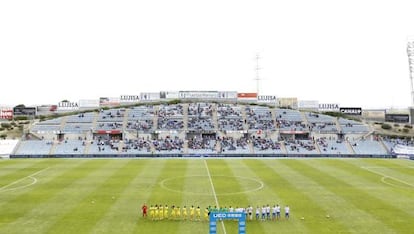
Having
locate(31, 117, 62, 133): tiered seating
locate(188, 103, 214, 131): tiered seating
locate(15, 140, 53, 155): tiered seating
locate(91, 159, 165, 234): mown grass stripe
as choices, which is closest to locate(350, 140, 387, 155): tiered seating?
locate(188, 103, 214, 131): tiered seating

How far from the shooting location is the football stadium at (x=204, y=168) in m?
27.0

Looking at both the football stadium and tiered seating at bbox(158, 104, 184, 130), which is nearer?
the football stadium

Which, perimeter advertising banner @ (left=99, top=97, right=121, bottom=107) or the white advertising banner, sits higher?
the white advertising banner

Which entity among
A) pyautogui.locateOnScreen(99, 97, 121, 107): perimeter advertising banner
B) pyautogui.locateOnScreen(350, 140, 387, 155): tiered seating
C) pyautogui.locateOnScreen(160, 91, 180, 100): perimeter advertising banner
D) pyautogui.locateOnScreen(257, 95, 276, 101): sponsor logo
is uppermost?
pyautogui.locateOnScreen(160, 91, 180, 100): perimeter advertising banner

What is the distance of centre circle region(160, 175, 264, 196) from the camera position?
3675cm

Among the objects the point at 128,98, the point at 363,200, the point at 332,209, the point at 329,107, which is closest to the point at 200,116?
the point at 128,98

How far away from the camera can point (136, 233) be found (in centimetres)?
2403

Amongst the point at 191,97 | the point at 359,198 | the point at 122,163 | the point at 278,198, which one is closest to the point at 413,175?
the point at 359,198

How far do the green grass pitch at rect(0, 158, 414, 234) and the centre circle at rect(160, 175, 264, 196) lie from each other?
0.09 metres

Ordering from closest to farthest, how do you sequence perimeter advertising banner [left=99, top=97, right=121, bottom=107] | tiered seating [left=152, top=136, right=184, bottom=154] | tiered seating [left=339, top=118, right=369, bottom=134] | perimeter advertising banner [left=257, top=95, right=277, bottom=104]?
tiered seating [left=152, top=136, right=184, bottom=154]
tiered seating [left=339, top=118, right=369, bottom=134]
perimeter advertising banner [left=99, top=97, right=121, bottom=107]
perimeter advertising banner [left=257, top=95, right=277, bottom=104]

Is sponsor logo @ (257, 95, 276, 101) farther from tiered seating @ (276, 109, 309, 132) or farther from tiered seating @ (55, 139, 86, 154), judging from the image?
tiered seating @ (55, 139, 86, 154)

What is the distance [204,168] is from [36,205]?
25.2 metres

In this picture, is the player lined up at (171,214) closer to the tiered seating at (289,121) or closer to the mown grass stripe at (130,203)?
the mown grass stripe at (130,203)

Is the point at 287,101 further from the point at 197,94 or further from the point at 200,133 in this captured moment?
the point at 200,133
